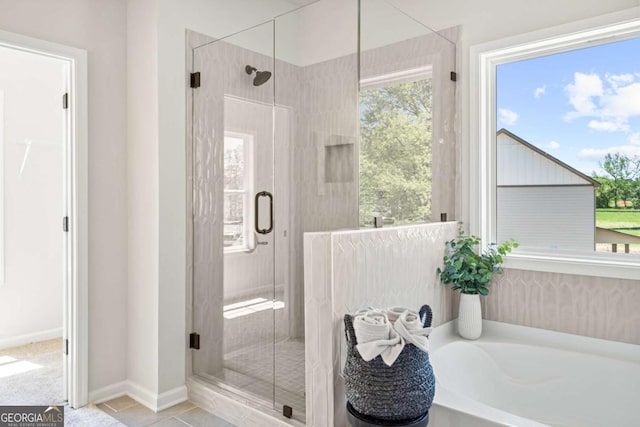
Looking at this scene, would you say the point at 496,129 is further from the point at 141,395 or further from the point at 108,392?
the point at 108,392

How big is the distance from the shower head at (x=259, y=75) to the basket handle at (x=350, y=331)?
1.41 m

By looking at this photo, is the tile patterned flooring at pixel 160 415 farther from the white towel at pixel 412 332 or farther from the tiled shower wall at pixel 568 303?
the tiled shower wall at pixel 568 303

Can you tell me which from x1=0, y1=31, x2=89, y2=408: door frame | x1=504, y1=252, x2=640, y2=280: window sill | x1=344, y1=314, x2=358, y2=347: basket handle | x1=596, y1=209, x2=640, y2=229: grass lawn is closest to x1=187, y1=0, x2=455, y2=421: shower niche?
x1=344, y1=314, x2=358, y2=347: basket handle

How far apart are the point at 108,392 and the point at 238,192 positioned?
1480mm

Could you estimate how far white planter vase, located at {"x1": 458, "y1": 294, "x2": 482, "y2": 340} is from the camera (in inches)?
102

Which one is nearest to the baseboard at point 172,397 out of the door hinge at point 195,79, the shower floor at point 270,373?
the shower floor at point 270,373

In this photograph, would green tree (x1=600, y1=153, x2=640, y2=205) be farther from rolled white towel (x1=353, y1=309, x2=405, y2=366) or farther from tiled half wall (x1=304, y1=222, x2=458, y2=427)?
rolled white towel (x1=353, y1=309, x2=405, y2=366)

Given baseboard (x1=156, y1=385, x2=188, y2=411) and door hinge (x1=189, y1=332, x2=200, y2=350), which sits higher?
→ door hinge (x1=189, y1=332, x2=200, y2=350)

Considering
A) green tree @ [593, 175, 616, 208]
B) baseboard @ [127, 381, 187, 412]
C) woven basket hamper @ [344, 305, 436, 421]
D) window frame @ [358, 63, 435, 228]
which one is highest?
window frame @ [358, 63, 435, 228]

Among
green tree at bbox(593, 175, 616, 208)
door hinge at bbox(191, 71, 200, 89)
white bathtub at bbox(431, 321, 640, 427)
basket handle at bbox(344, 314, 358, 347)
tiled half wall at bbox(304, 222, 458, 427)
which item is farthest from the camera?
door hinge at bbox(191, 71, 200, 89)

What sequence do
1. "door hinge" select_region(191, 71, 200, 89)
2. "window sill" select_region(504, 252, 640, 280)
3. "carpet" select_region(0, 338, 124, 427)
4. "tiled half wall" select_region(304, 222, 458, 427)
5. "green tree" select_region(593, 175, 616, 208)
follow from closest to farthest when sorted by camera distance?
"tiled half wall" select_region(304, 222, 458, 427) → "window sill" select_region(504, 252, 640, 280) → "green tree" select_region(593, 175, 616, 208) → "carpet" select_region(0, 338, 124, 427) → "door hinge" select_region(191, 71, 200, 89)

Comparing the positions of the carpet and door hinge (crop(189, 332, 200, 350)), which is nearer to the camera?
the carpet

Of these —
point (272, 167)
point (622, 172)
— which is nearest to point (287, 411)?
point (272, 167)

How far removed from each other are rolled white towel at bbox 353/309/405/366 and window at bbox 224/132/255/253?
1029 millimetres
